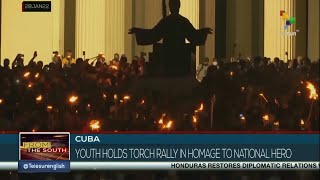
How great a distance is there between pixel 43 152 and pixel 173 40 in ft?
10.0

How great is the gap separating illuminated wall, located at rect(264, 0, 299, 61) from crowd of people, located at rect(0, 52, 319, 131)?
0.47 m

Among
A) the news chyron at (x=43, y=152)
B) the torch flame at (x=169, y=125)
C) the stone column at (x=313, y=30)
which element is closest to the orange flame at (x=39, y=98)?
the news chyron at (x=43, y=152)

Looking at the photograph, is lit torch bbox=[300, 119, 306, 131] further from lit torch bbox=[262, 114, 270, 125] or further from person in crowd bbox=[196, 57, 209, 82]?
person in crowd bbox=[196, 57, 209, 82]

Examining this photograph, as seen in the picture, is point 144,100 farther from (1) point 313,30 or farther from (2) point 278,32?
(2) point 278,32

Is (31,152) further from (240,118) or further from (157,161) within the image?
(240,118)

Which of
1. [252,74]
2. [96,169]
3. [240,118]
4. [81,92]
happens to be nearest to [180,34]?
[252,74]

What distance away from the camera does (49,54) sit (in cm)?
1302

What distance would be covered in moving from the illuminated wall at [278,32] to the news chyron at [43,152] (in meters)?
3.66

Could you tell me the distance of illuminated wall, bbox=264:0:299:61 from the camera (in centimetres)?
1055

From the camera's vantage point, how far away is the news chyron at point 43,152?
7.55 m

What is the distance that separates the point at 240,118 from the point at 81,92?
76.4 inches

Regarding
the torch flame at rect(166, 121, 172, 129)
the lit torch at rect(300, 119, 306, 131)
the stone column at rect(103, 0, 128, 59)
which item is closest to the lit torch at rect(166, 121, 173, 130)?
the torch flame at rect(166, 121, 172, 129)

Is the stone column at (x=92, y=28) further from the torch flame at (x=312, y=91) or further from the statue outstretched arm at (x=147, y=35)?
the torch flame at (x=312, y=91)

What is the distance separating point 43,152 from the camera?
24.8 feet
